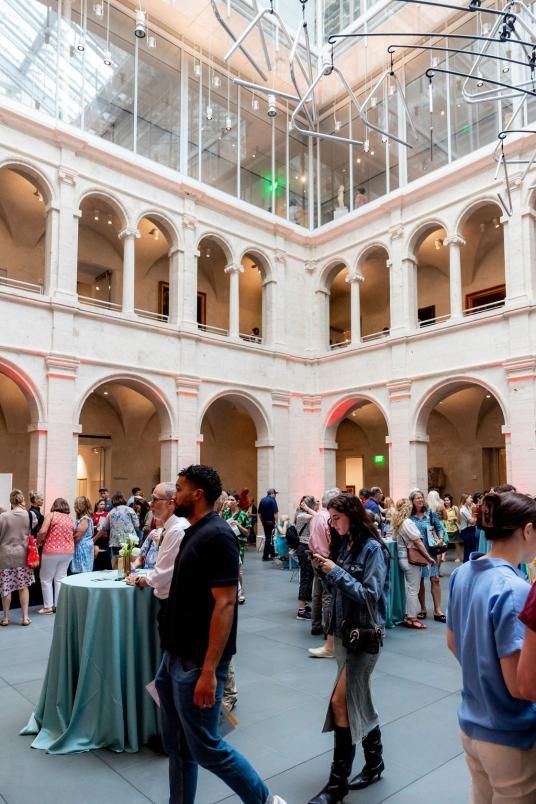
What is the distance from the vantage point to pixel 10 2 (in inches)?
530

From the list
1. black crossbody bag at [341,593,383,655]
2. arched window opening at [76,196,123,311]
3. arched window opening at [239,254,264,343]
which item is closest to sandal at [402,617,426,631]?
black crossbody bag at [341,593,383,655]

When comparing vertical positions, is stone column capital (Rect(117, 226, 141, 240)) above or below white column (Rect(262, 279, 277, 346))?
above

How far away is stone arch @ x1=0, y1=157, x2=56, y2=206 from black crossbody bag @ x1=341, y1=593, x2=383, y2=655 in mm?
13360

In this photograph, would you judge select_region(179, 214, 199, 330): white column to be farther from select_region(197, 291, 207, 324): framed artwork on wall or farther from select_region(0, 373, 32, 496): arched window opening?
select_region(0, 373, 32, 496): arched window opening

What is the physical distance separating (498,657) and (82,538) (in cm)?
744

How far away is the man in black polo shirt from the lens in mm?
2455

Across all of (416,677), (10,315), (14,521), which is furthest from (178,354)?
(416,677)

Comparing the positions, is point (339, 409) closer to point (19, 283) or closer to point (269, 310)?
point (269, 310)

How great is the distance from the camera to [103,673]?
3.76 meters

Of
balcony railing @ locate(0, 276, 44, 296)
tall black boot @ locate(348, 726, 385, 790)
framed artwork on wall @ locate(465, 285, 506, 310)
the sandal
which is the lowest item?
the sandal

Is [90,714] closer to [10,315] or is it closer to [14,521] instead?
[14,521]

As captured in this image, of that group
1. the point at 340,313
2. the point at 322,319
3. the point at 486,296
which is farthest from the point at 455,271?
the point at 340,313

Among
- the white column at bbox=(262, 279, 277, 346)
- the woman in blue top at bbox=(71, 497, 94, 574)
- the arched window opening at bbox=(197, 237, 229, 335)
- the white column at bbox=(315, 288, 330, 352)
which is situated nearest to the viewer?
the woman in blue top at bbox=(71, 497, 94, 574)

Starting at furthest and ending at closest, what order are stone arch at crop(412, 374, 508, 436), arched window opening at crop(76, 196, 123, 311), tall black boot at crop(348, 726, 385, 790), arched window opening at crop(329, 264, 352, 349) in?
arched window opening at crop(329, 264, 352, 349) < arched window opening at crop(76, 196, 123, 311) < stone arch at crop(412, 374, 508, 436) < tall black boot at crop(348, 726, 385, 790)
